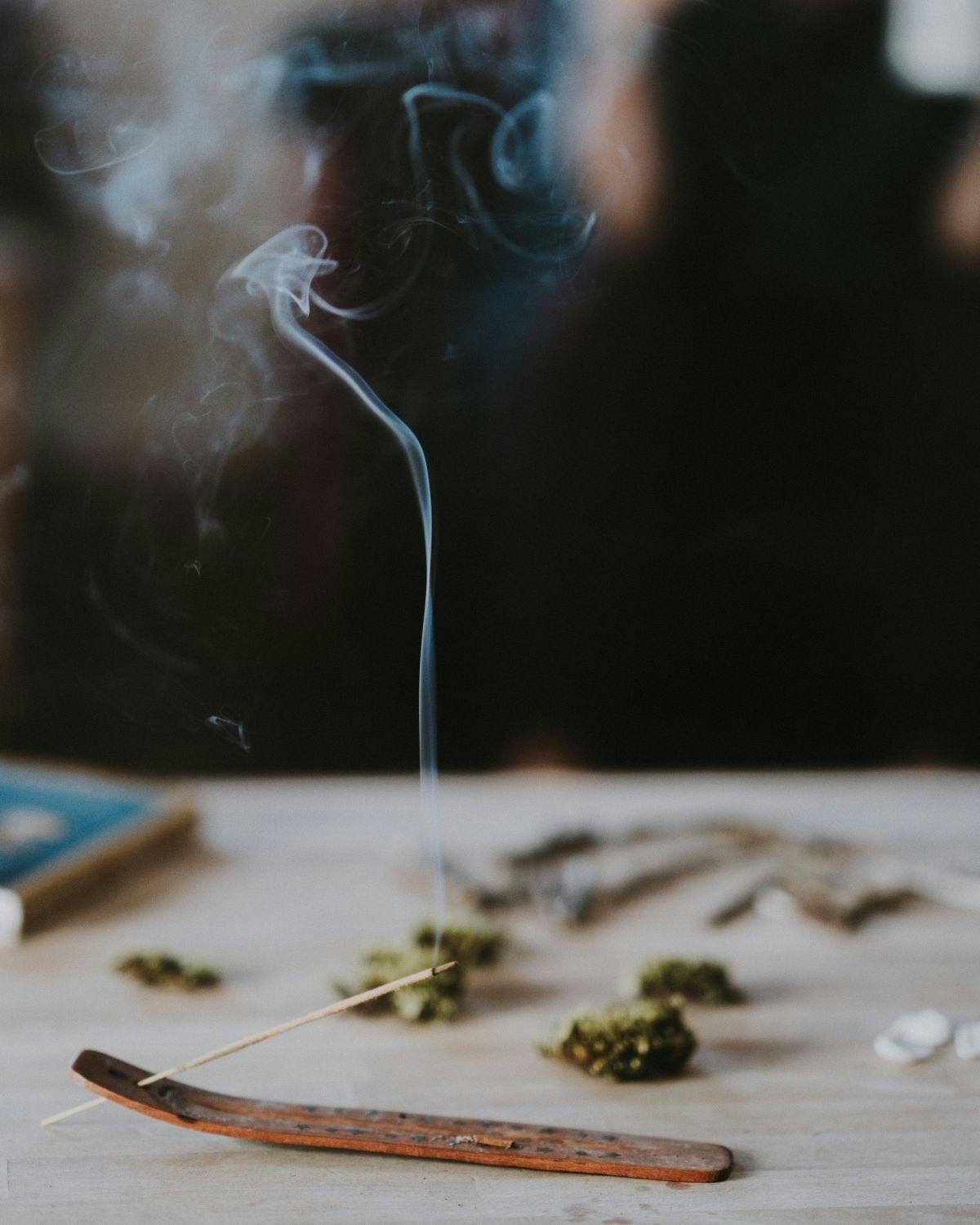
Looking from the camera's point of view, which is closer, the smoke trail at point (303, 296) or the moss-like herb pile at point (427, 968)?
the moss-like herb pile at point (427, 968)

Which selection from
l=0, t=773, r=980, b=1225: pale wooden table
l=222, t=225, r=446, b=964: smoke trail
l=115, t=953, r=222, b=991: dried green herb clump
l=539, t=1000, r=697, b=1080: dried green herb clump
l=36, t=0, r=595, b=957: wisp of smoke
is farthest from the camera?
l=36, t=0, r=595, b=957: wisp of smoke

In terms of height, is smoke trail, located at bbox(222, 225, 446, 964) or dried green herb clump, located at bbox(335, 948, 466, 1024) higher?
smoke trail, located at bbox(222, 225, 446, 964)

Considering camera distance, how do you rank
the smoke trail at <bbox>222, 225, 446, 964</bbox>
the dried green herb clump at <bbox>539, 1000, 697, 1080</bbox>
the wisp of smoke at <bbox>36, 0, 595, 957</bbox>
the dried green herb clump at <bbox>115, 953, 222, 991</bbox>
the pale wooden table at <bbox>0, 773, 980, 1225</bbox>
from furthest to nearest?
the wisp of smoke at <bbox>36, 0, 595, 957</bbox>, the smoke trail at <bbox>222, 225, 446, 964</bbox>, the dried green herb clump at <bbox>115, 953, 222, 991</bbox>, the dried green herb clump at <bbox>539, 1000, 697, 1080</bbox>, the pale wooden table at <bbox>0, 773, 980, 1225</bbox>

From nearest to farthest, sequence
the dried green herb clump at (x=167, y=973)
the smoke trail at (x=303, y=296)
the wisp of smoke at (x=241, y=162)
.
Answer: the dried green herb clump at (x=167, y=973), the smoke trail at (x=303, y=296), the wisp of smoke at (x=241, y=162)

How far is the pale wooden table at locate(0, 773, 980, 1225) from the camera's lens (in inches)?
23.5

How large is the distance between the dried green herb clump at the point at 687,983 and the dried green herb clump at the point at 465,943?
116 millimetres

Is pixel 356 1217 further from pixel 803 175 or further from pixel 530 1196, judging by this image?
pixel 803 175

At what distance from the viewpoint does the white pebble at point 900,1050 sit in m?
0.76

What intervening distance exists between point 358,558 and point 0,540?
390 mm

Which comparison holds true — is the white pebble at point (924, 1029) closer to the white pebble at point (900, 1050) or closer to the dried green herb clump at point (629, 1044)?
the white pebble at point (900, 1050)

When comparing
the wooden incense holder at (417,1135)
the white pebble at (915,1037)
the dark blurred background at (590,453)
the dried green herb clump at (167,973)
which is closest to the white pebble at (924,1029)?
the white pebble at (915,1037)

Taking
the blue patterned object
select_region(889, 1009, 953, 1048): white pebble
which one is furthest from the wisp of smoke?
select_region(889, 1009, 953, 1048): white pebble

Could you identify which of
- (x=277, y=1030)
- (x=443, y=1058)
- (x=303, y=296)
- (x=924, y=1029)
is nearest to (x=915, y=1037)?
(x=924, y=1029)

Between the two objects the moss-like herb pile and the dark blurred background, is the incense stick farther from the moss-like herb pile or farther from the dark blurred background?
the dark blurred background
